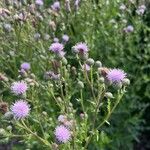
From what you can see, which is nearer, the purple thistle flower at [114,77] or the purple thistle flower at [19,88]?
the purple thistle flower at [114,77]

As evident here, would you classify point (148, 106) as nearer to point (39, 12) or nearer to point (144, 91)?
point (144, 91)

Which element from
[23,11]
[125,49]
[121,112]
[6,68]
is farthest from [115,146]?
[23,11]

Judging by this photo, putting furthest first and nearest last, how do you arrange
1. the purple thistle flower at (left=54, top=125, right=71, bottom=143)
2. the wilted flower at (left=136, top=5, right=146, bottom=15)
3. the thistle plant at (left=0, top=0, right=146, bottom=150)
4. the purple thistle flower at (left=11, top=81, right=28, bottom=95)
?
the wilted flower at (left=136, top=5, right=146, bottom=15)
the thistle plant at (left=0, top=0, right=146, bottom=150)
the purple thistle flower at (left=11, top=81, right=28, bottom=95)
the purple thistle flower at (left=54, top=125, right=71, bottom=143)

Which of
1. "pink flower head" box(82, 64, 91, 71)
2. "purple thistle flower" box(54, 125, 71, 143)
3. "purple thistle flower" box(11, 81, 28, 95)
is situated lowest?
"purple thistle flower" box(54, 125, 71, 143)

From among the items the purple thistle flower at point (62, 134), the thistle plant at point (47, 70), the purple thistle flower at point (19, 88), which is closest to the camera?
the purple thistle flower at point (62, 134)

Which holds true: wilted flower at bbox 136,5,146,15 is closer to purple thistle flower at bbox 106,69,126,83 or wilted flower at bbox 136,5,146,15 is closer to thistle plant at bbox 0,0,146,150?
thistle plant at bbox 0,0,146,150

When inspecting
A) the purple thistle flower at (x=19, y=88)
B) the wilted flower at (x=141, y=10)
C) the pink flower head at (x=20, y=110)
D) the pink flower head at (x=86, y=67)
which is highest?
the wilted flower at (x=141, y=10)

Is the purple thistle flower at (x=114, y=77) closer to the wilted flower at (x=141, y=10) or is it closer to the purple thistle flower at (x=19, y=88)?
the purple thistle flower at (x=19, y=88)

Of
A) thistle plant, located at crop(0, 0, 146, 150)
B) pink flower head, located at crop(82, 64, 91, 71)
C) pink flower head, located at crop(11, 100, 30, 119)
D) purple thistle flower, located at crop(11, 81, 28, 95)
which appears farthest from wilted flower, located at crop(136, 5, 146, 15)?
pink flower head, located at crop(11, 100, 30, 119)

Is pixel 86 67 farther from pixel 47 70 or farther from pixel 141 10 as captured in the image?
pixel 141 10

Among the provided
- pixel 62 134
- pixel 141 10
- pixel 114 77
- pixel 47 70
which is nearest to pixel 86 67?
pixel 114 77

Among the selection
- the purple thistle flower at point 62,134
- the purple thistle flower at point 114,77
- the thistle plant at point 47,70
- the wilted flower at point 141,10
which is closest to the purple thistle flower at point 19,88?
the thistle plant at point 47,70
